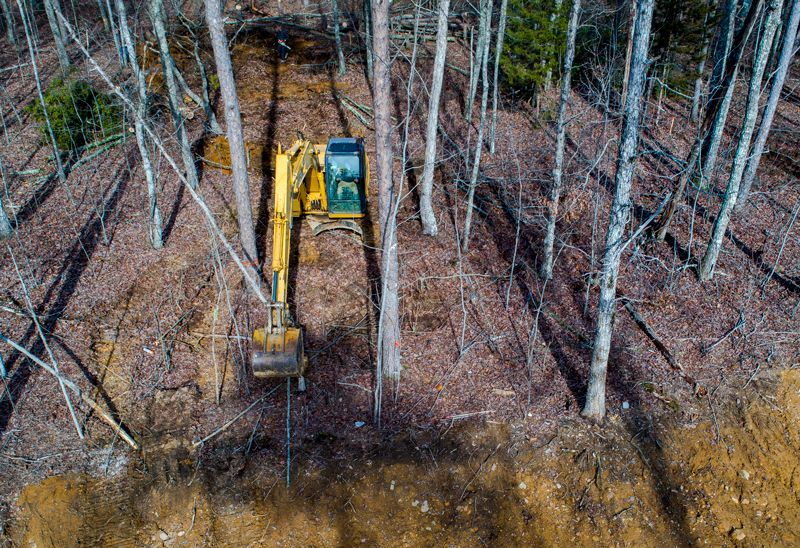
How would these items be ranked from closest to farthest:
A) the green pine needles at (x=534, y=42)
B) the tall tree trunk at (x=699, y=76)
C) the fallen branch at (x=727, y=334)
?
the fallen branch at (x=727, y=334) → the green pine needles at (x=534, y=42) → the tall tree trunk at (x=699, y=76)

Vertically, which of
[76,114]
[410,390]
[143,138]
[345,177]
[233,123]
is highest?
[233,123]

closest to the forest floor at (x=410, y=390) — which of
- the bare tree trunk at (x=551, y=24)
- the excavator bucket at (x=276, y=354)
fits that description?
the excavator bucket at (x=276, y=354)

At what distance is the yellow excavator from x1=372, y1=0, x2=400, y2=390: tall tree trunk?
174cm

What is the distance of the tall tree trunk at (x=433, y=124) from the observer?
1306 cm

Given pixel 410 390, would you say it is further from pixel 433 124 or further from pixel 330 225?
pixel 433 124

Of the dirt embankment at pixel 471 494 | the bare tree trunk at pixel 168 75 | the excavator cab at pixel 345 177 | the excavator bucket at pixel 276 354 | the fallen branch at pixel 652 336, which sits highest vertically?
the bare tree trunk at pixel 168 75

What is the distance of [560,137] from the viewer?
11812mm

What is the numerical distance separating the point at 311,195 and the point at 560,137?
21.8 ft

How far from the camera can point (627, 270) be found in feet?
45.6

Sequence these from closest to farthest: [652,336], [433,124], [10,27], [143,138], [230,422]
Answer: [230,422]
[652,336]
[143,138]
[433,124]
[10,27]

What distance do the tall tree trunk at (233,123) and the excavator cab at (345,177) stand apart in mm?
2388

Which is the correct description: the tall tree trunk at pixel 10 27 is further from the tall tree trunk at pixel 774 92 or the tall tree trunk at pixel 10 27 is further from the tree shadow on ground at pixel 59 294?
the tall tree trunk at pixel 774 92

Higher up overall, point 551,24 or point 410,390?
point 551,24

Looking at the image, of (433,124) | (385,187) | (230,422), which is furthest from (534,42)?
(230,422)
